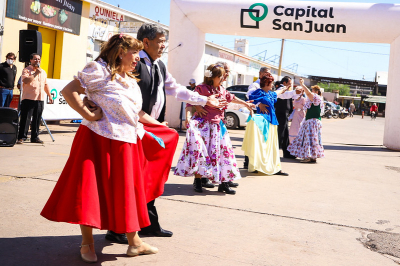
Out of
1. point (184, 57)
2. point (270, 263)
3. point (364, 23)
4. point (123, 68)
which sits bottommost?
point (270, 263)

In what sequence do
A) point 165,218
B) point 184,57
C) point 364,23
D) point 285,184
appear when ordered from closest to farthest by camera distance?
point 165,218
point 285,184
point 364,23
point 184,57

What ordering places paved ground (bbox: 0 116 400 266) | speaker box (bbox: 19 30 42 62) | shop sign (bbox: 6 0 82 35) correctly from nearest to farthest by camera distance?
paved ground (bbox: 0 116 400 266)
speaker box (bbox: 19 30 42 62)
shop sign (bbox: 6 0 82 35)

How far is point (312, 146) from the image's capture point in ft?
32.2

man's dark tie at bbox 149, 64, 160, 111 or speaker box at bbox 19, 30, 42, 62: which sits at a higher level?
speaker box at bbox 19, 30, 42, 62

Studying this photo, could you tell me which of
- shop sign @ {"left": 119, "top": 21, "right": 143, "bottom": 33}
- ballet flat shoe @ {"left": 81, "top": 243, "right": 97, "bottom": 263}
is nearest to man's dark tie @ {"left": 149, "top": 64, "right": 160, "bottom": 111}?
ballet flat shoe @ {"left": 81, "top": 243, "right": 97, "bottom": 263}

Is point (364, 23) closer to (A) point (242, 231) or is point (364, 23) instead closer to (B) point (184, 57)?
(B) point (184, 57)

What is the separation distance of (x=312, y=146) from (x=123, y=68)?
721 centimetres

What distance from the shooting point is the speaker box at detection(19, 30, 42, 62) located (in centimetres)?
995

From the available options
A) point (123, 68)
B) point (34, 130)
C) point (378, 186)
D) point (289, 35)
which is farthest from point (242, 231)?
point (289, 35)

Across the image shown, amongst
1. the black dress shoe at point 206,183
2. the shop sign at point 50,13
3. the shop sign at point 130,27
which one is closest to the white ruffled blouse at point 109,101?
the black dress shoe at point 206,183

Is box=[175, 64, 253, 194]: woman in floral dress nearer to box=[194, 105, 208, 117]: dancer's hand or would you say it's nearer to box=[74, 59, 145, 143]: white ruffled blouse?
box=[194, 105, 208, 117]: dancer's hand

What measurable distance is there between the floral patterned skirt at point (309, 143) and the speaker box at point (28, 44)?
6.05m

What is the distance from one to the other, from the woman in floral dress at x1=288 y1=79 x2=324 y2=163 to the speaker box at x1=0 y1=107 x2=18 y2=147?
5828 mm

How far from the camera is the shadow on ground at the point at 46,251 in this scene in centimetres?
320
